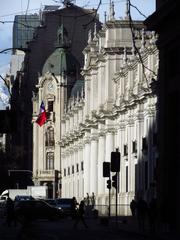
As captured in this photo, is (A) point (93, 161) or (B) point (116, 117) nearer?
(B) point (116, 117)

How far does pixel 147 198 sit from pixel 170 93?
3054 cm

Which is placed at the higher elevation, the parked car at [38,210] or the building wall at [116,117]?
the building wall at [116,117]

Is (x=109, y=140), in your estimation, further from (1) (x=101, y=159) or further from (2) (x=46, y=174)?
(2) (x=46, y=174)

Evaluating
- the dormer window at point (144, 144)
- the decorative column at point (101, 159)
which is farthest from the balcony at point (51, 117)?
the dormer window at point (144, 144)

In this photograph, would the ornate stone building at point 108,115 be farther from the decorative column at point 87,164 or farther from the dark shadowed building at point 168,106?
the dark shadowed building at point 168,106

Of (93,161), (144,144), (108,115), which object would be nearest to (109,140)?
(108,115)

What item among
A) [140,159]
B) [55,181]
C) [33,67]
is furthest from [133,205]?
[33,67]

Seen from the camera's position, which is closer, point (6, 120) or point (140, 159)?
point (6, 120)

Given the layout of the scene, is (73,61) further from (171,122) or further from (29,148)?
(171,122)

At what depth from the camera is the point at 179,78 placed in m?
50.3

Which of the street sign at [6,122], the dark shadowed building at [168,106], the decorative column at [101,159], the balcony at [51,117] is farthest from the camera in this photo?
the balcony at [51,117]

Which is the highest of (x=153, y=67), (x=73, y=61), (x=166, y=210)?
(x=73, y=61)

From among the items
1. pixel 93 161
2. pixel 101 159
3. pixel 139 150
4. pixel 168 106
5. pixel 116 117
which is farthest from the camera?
pixel 93 161

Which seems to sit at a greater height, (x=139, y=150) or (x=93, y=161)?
(x=93, y=161)
